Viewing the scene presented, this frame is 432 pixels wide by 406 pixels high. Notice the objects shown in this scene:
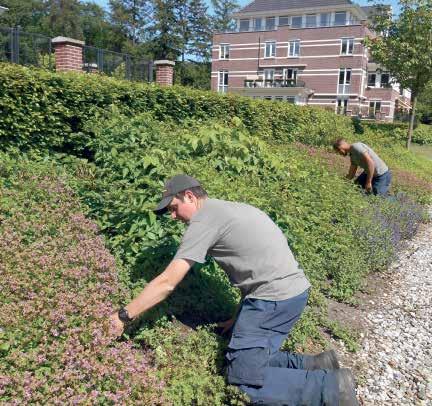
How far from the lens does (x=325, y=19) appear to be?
176 feet

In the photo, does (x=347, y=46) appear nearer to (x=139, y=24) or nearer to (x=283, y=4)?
(x=283, y=4)

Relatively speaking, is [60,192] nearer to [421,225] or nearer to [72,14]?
[421,225]

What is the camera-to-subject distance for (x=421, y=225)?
30.8 ft

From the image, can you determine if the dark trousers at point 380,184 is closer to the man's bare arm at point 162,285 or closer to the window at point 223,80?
the man's bare arm at point 162,285

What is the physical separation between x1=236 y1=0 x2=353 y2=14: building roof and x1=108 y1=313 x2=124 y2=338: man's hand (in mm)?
55993

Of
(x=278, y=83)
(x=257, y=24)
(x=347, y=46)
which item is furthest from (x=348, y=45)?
(x=257, y=24)

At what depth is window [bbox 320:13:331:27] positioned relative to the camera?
53344mm

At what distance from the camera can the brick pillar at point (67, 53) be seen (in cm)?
1262

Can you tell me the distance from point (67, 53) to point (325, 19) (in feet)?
155

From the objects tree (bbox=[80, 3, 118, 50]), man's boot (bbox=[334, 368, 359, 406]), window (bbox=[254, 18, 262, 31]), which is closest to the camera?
man's boot (bbox=[334, 368, 359, 406])

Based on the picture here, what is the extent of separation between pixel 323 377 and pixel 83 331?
1.64 metres

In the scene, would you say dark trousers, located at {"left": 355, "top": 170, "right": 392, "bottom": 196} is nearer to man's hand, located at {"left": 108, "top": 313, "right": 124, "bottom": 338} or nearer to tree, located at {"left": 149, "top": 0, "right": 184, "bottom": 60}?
man's hand, located at {"left": 108, "top": 313, "right": 124, "bottom": 338}

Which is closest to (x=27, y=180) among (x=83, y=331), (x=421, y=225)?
(x=83, y=331)

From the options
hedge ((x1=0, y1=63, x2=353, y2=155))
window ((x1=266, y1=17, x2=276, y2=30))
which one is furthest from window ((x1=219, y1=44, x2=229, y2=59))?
hedge ((x1=0, y1=63, x2=353, y2=155))
